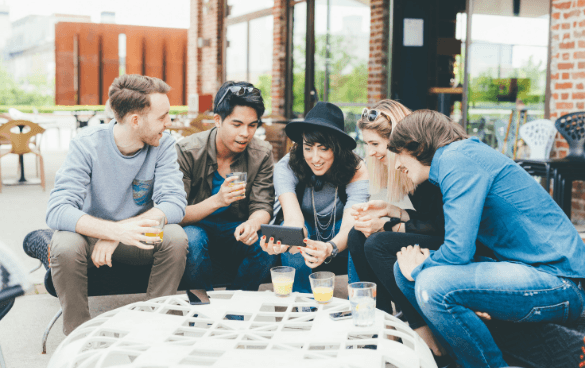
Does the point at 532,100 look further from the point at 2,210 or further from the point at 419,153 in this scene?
the point at 2,210

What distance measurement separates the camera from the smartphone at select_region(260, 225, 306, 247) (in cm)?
233

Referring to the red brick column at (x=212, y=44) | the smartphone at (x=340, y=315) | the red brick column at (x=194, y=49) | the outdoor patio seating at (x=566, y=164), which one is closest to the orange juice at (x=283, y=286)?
the smartphone at (x=340, y=315)

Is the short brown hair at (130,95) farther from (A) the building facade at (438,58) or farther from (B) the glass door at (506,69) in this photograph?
(B) the glass door at (506,69)

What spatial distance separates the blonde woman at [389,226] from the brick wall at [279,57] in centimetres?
739

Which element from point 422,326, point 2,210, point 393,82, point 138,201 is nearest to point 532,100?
point 393,82

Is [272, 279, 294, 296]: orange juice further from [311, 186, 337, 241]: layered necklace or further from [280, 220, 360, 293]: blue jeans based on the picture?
[311, 186, 337, 241]: layered necklace

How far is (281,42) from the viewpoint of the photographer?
9.88 metres

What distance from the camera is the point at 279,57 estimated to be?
32.7 ft

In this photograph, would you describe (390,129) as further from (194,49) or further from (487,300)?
(194,49)

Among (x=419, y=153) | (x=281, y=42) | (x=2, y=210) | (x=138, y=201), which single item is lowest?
(x=2, y=210)

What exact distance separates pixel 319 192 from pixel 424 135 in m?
0.93

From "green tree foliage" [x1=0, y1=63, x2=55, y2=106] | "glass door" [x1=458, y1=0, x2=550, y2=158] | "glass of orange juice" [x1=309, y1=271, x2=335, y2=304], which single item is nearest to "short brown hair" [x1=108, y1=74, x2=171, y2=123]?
"glass of orange juice" [x1=309, y1=271, x2=335, y2=304]

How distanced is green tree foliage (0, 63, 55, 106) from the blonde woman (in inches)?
766

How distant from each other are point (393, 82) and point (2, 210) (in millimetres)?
4851
